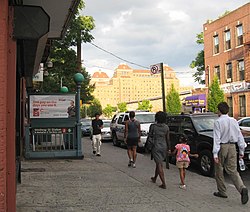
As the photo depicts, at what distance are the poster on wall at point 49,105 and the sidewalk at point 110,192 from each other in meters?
2.32

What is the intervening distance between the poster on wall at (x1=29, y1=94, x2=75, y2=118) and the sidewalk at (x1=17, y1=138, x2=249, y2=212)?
2320 millimetres

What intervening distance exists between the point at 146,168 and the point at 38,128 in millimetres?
4099

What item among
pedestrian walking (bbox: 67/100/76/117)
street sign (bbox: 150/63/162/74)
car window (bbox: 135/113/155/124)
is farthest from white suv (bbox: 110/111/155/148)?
pedestrian walking (bbox: 67/100/76/117)

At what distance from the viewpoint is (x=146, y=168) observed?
10.4m

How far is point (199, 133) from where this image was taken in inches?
399

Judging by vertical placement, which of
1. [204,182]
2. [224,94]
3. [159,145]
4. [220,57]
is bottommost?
[204,182]

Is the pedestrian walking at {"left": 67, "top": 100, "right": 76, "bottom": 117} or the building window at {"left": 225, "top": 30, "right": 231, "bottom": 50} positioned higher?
the building window at {"left": 225, "top": 30, "right": 231, "bottom": 50}

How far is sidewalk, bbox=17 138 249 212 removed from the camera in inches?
233

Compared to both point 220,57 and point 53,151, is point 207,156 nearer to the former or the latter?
A: point 53,151

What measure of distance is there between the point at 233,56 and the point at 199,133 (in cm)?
2401

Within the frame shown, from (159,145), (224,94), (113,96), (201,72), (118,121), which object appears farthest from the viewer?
(113,96)

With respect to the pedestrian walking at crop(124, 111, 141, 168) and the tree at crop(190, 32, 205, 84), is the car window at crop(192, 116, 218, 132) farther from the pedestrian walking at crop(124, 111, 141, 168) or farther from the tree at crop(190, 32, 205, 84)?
the tree at crop(190, 32, 205, 84)

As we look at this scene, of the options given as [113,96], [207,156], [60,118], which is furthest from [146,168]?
[113,96]

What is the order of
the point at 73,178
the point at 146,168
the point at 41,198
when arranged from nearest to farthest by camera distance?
1. the point at 41,198
2. the point at 73,178
3. the point at 146,168
